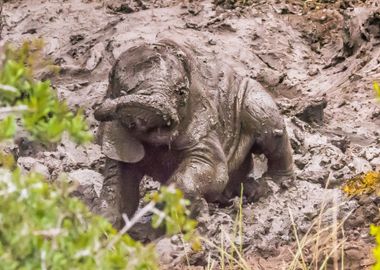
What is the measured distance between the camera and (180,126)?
Result: 6.28 meters

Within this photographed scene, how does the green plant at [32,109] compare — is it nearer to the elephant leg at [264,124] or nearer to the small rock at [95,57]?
the elephant leg at [264,124]

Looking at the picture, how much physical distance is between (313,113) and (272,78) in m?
0.76

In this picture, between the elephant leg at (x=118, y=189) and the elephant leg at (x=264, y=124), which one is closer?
the elephant leg at (x=118, y=189)

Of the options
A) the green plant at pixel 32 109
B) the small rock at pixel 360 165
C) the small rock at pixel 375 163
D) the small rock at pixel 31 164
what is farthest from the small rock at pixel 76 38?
the green plant at pixel 32 109

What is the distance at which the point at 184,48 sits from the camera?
21.6 feet

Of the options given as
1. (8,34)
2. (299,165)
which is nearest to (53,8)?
(8,34)

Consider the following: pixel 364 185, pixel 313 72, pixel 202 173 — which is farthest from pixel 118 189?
pixel 313 72

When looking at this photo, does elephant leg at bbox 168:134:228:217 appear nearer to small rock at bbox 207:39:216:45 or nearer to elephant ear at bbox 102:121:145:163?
elephant ear at bbox 102:121:145:163

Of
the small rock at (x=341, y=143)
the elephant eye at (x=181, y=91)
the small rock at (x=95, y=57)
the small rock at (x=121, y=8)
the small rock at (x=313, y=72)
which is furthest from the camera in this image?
the small rock at (x=121, y=8)

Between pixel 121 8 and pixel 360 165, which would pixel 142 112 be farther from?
pixel 121 8

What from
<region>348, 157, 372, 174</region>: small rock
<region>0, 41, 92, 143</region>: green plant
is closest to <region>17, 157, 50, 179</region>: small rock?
<region>348, 157, 372, 174</region>: small rock

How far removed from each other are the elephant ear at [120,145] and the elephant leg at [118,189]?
15cm

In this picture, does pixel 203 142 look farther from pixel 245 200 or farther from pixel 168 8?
pixel 168 8

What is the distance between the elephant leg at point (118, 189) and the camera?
21.0 feet
